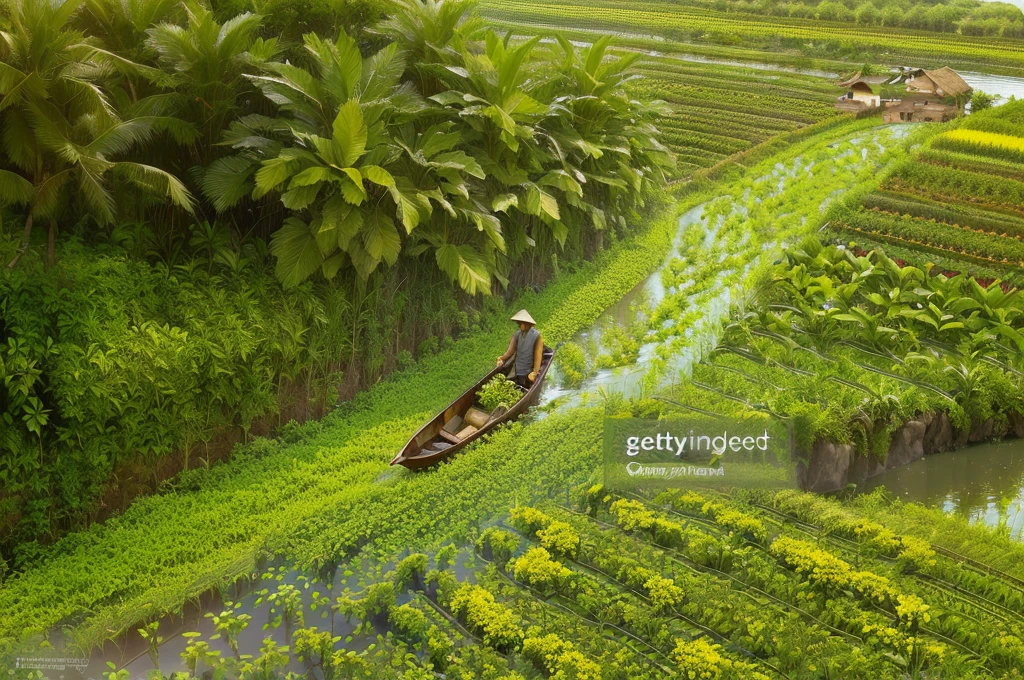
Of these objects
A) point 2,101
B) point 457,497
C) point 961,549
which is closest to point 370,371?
point 457,497

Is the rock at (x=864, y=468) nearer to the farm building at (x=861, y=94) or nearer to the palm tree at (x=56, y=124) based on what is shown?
the farm building at (x=861, y=94)

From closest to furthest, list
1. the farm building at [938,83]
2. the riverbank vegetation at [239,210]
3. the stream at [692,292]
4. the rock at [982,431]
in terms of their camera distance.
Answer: the riverbank vegetation at [239,210], the rock at [982,431], the stream at [692,292], the farm building at [938,83]

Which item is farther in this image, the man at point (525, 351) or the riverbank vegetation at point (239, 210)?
the man at point (525, 351)

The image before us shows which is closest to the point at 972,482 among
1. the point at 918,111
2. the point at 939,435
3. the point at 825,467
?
the point at 939,435

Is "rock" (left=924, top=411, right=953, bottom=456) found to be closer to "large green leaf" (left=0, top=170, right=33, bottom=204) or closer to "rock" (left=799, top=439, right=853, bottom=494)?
"rock" (left=799, top=439, right=853, bottom=494)

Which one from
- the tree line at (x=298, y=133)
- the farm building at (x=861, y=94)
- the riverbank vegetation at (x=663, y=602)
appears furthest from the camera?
the farm building at (x=861, y=94)

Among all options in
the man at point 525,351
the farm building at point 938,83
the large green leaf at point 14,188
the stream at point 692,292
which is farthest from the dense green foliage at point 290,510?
the farm building at point 938,83

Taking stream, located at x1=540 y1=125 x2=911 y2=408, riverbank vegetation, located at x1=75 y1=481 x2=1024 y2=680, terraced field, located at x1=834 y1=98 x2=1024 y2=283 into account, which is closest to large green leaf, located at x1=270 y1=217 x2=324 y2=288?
stream, located at x1=540 y1=125 x2=911 y2=408

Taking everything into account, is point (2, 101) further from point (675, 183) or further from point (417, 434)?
point (675, 183)
